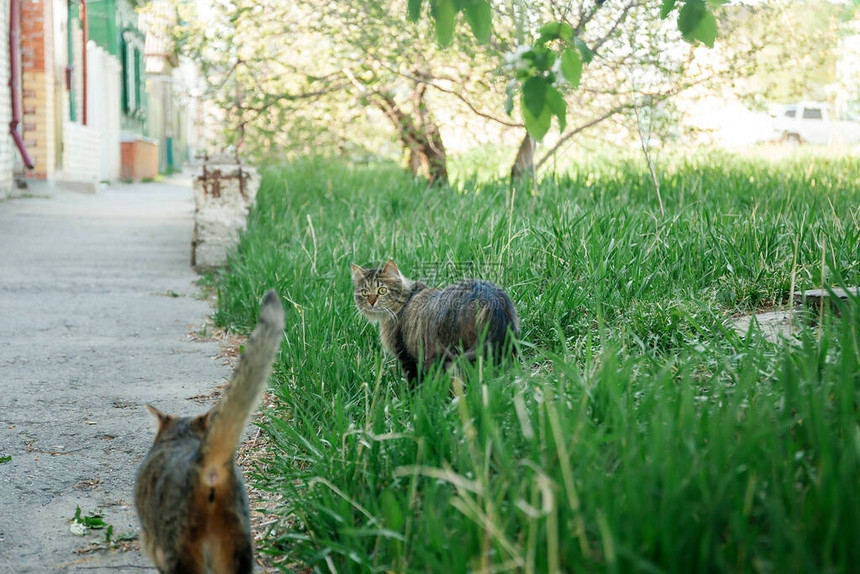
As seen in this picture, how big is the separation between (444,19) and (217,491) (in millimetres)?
1471

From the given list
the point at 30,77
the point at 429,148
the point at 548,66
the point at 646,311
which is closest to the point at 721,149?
the point at 429,148

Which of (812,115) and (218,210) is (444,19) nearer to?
(218,210)

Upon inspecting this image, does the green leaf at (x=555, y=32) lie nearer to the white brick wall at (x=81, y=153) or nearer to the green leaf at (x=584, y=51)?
the green leaf at (x=584, y=51)

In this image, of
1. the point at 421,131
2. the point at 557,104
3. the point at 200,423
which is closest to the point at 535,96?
the point at 557,104

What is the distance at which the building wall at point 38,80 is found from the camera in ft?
49.3

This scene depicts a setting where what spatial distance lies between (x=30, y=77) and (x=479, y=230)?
12.2m

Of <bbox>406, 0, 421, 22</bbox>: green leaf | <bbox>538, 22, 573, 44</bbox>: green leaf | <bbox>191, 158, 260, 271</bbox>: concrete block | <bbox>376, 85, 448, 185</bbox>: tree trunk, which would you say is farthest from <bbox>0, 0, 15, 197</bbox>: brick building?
<bbox>538, 22, 573, 44</bbox>: green leaf

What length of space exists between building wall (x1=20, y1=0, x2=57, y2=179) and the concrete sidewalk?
540 cm

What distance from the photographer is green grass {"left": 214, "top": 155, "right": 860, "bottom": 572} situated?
1.85m

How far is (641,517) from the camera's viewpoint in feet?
5.96

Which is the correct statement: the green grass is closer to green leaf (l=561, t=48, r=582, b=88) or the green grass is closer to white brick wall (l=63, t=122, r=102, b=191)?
green leaf (l=561, t=48, r=582, b=88)

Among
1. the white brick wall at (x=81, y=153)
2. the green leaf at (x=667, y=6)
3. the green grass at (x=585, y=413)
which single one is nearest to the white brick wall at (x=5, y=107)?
the white brick wall at (x=81, y=153)

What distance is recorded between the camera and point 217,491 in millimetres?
2215

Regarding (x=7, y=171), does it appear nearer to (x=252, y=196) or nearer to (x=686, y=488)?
(x=252, y=196)
